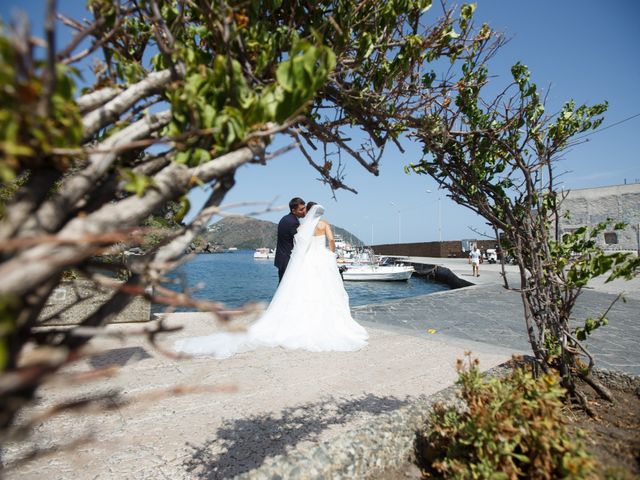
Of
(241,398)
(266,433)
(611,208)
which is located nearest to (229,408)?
(241,398)

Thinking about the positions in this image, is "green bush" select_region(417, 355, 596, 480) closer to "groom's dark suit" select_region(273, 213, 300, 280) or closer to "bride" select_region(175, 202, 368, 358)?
"bride" select_region(175, 202, 368, 358)

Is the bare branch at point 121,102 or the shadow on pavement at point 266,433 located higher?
the bare branch at point 121,102

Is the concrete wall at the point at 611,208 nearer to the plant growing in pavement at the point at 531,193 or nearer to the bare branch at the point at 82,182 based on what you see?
the plant growing in pavement at the point at 531,193

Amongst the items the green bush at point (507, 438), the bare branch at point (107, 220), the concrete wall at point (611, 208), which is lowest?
the green bush at point (507, 438)

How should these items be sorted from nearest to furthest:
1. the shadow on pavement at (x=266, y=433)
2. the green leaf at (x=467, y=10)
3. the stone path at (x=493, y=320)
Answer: the green leaf at (x=467, y=10) → the shadow on pavement at (x=266, y=433) → the stone path at (x=493, y=320)

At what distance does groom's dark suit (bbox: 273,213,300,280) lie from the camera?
7.18 meters

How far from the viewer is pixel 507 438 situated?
1843 mm

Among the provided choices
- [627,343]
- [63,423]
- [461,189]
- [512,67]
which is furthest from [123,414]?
[627,343]

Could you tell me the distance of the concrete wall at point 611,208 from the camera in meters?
29.0

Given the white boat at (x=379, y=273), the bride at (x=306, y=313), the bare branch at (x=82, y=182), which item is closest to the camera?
the bare branch at (x=82, y=182)

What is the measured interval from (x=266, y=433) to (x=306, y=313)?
126 inches

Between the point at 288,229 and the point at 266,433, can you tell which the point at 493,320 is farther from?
the point at 266,433

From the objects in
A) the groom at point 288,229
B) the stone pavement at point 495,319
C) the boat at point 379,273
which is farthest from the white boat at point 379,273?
the groom at point 288,229

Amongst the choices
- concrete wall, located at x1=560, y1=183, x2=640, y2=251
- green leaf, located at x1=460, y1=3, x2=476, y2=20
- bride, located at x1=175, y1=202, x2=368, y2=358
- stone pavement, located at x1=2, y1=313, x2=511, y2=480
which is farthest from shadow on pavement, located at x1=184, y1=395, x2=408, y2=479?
concrete wall, located at x1=560, y1=183, x2=640, y2=251
